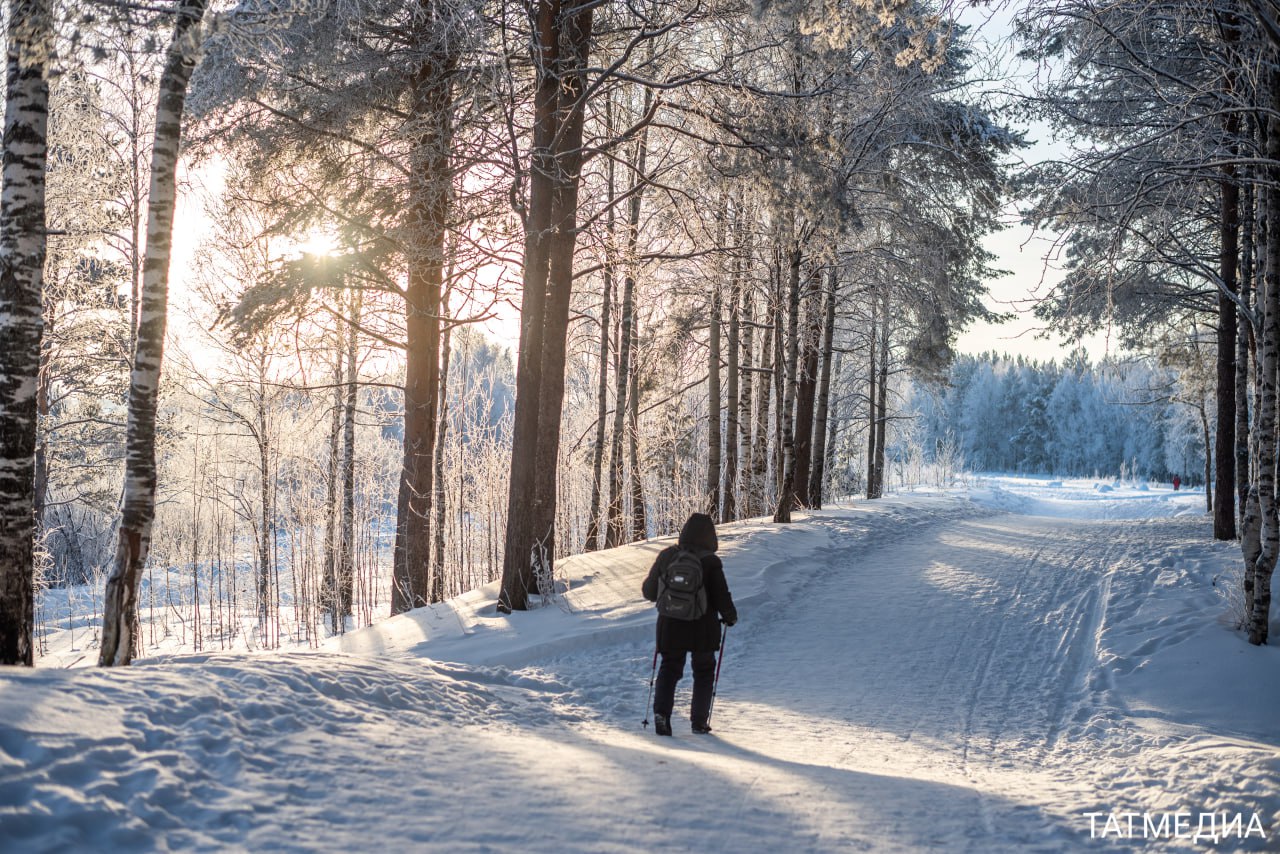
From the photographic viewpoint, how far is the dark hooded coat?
579 centimetres

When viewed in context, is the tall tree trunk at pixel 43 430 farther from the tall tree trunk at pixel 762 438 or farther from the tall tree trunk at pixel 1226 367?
the tall tree trunk at pixel 1226 367

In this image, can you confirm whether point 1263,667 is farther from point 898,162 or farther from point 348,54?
point 898,162

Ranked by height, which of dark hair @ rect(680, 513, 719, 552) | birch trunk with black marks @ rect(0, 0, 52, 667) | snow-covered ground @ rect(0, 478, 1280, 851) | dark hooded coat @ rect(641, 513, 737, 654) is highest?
birch trunk with black marks @ rect(0, 0, 52, 667)

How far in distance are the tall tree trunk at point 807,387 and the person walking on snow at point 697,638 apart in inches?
414

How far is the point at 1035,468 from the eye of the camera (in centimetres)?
9169

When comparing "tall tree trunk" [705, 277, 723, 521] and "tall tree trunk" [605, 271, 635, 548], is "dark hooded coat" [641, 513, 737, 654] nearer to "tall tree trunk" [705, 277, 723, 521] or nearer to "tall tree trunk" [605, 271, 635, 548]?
"tall tree trunk" [605, 271, 635, 548]

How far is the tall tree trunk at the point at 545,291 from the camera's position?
9.07 metres

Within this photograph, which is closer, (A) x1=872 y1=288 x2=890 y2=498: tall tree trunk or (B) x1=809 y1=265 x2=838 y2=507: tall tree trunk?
(B) x1=809 y1=265 x2=838 y2=507: tall tree trunk

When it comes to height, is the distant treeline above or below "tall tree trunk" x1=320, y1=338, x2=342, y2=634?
above

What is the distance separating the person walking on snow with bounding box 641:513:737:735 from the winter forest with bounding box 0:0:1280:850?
0.99 meters

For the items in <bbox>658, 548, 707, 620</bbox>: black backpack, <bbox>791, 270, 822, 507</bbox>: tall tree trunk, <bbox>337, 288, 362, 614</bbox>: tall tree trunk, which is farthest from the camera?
<bbox>791, 270, 822, 507</bbox>: tall tree trunk

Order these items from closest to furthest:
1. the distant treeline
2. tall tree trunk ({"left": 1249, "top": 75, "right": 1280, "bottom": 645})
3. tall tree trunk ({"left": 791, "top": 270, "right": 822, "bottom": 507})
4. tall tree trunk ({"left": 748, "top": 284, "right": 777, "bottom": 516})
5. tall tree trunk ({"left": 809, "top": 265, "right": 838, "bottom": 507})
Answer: tall tree trunk ({"left": 1249, "top": 75, "right": 1280, "bottom": 645}) < tall tree trunk ({"left": 791, "top": 270, "right": 822, "bottom": 507}) < tall tree trunk ({"left": 809, "top": 265, "right": 838, "bottom": 507}) < tall tree trunk ({"left": 748, "top": 284, "right": 777, "bottom": 516}) < the distant treeline

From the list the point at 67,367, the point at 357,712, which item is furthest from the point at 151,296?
the point at 67,367

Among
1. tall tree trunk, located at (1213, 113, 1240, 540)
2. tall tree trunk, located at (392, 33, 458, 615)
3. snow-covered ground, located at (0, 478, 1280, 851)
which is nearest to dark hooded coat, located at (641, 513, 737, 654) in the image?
snow-covered ground, located at (0, 478, 1280, 851)
